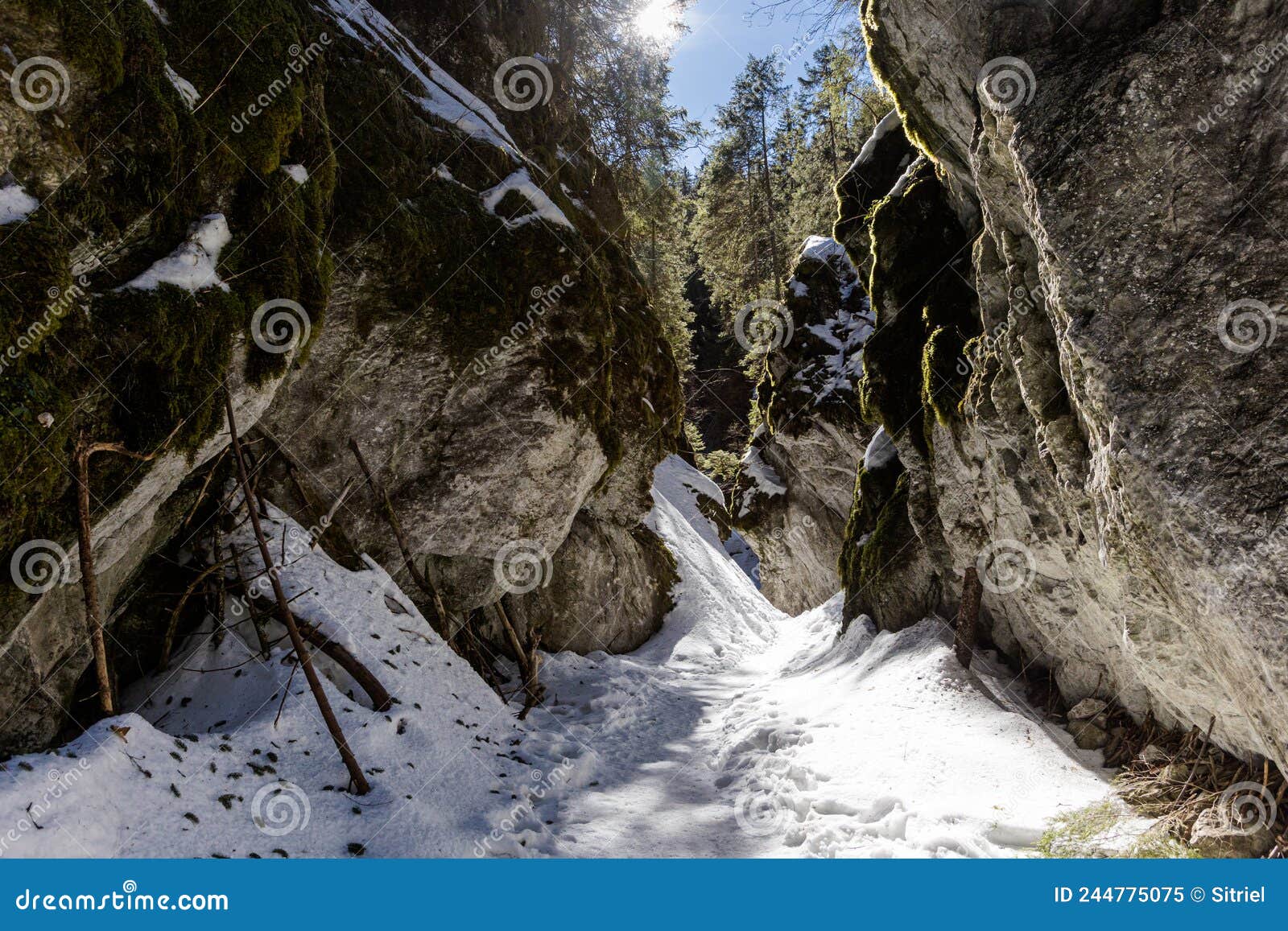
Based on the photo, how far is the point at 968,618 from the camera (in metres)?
8.97

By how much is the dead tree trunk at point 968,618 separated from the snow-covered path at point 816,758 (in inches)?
8.0

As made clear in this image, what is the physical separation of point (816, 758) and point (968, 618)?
3.13 m

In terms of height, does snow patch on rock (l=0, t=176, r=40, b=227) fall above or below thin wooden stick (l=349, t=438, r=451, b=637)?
above

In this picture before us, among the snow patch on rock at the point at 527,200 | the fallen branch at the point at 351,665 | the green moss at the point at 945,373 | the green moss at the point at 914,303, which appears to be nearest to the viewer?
the fallen branch at the point at 351,665

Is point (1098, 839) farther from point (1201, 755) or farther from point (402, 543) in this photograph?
point (402, 543)

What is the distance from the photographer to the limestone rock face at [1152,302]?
4109mm

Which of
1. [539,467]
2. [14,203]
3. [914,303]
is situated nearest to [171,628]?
[14,203]

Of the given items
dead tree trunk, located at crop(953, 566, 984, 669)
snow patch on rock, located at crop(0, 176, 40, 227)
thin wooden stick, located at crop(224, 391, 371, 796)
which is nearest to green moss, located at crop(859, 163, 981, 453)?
dead tree trunk, located at crop(953, 566, 984, 669)

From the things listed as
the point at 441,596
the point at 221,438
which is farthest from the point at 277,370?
the point at 441,596

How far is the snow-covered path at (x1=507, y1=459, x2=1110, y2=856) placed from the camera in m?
5.48

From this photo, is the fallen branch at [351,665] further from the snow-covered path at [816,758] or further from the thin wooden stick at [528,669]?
the thin wooden stick at [528,669]

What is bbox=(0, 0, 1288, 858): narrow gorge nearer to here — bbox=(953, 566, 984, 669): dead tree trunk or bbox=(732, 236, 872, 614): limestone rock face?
bbox=(953, 566, 984, 669): dead tree trunk

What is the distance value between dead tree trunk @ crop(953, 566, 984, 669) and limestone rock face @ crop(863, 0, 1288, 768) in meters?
1.90

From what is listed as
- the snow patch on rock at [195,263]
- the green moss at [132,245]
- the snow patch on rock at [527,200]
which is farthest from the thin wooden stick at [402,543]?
the snow patch on rock at [527,200]
